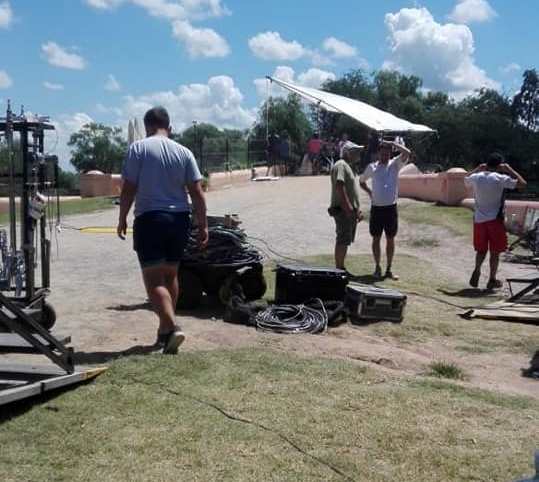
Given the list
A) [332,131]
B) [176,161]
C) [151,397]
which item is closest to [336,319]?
[176,161]

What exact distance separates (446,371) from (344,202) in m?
3.65

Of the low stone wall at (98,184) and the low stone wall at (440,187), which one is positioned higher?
the low stone wall at (440,187)

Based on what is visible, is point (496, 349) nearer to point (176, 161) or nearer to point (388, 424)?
point (388, 424)

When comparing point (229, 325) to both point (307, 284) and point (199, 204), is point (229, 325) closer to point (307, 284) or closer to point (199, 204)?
point (307, 284)

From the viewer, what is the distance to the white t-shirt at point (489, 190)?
9.25m

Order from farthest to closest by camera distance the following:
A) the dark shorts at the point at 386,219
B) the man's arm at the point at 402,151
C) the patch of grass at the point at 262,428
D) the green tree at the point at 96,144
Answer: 1. the green tree at the point at 96,144
2. the dark shorts at the point at 386,219
3. the man's arm at the point at 402,151
4. the patch of grass at the point at 262,428

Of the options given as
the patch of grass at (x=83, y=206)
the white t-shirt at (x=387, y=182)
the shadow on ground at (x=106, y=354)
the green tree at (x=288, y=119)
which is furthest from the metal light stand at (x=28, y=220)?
the green tree at (x=288, y=119)

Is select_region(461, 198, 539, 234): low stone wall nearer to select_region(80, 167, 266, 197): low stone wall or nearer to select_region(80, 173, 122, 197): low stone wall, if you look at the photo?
select_region(80, 167, 266, 197): low stone wall

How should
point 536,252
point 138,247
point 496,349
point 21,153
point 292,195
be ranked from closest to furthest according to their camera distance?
1. point 138,247
2. point 21,153
3. point 496,349
4. point 536,252
5. point 292,195

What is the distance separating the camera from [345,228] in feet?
29.3

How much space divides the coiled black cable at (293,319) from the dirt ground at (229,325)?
14cm

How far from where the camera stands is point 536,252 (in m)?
11.8

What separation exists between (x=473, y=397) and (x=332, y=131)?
33005 mm

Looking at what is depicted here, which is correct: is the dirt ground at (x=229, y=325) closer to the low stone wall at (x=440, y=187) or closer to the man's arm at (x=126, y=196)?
the man's arm at (x=126, y=196)
